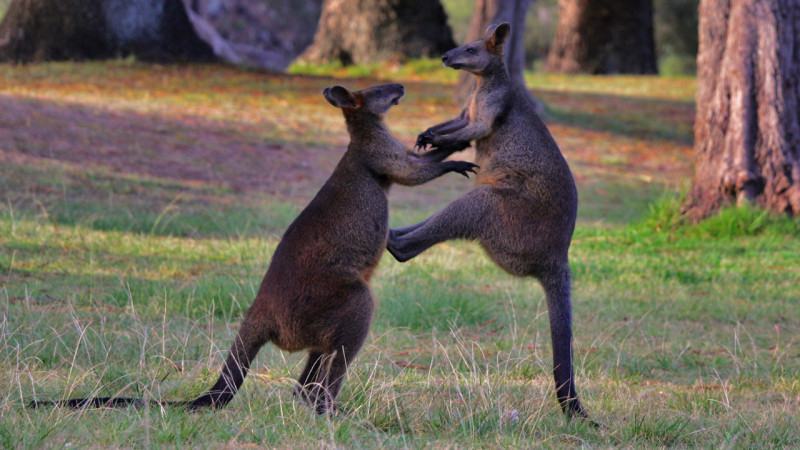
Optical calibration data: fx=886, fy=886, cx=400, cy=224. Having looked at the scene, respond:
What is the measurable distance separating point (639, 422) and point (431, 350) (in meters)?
1.83

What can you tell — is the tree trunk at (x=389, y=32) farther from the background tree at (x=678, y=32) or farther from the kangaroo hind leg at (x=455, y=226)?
the kangaroo hind leg at (x=455, y=226)

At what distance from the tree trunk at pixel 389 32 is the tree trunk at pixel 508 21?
414 cm

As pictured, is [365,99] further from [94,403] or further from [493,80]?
[94,403]

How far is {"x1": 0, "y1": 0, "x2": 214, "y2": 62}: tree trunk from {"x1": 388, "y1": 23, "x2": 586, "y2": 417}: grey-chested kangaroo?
1381cm

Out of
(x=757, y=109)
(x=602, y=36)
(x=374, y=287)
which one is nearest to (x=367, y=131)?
(x=374, y=287)

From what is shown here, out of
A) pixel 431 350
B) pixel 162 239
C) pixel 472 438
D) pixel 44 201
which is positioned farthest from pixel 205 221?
pixel 472 438

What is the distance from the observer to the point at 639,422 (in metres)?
4.22

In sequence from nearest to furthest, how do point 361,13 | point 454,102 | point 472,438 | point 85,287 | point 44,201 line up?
point 472,438
point 85,287
point 44,201
point 454,102
point 361,13

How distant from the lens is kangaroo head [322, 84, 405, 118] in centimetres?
462

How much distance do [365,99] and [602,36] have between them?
2073cm

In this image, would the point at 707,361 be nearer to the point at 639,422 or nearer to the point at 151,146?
the point at 639,422

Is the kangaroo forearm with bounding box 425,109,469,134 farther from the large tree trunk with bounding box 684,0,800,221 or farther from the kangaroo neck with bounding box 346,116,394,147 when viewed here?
the large tree trunk with bounding box 684,0,800,221

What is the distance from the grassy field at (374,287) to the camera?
415 centimetres

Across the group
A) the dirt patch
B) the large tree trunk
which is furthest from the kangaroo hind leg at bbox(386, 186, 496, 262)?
the dirt patch
